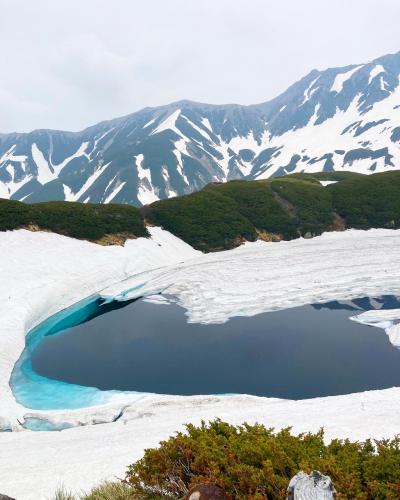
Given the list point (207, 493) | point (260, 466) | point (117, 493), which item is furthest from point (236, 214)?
point (207, 493)

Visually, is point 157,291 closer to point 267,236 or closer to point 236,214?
point 267,236

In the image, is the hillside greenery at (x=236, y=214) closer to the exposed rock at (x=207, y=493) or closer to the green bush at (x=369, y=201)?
the green bush at (x=369, y=201)

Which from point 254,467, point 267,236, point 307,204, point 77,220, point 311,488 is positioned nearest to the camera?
point 311,488

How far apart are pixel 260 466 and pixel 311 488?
245 cm

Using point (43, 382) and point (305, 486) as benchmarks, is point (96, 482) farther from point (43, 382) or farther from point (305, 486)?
point (43, 382)

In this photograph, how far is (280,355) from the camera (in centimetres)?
2936

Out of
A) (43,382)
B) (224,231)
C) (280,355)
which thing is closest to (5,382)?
(43,382)

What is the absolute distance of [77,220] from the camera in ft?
200

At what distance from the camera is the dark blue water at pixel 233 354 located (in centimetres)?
2523

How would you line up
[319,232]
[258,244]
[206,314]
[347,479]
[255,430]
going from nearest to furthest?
1. [347,479]
2. [255,430]
3. [206,314]
4. [258,244]
5. [319,232]

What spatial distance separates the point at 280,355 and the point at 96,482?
1832 cm

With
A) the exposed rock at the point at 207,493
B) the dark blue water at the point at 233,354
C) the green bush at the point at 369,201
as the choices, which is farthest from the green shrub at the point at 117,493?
the green bush at the point at 369,201

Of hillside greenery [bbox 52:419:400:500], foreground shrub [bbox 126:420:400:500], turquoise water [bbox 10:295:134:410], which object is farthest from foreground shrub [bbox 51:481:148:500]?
turquoise water [bbox 10:295:134:410]

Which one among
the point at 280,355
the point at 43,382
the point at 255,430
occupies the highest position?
the point at 255,430
